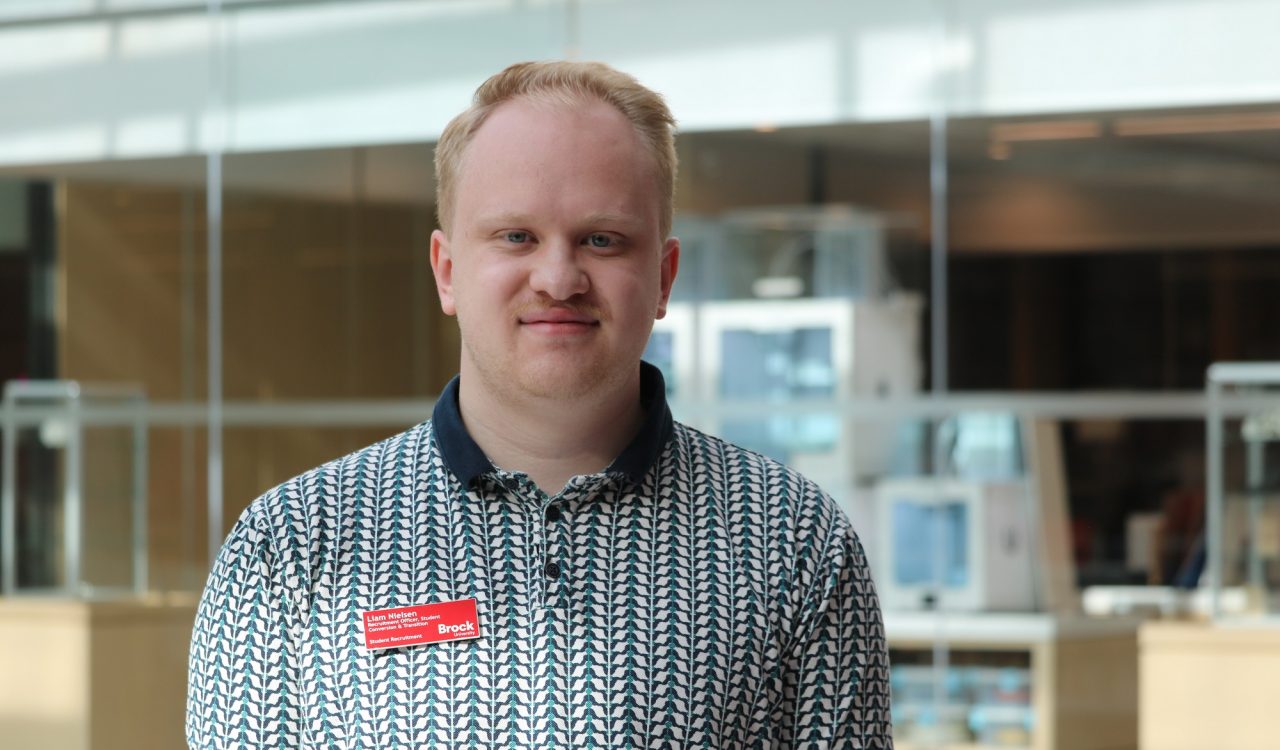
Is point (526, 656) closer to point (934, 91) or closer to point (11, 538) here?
point (934, 91)

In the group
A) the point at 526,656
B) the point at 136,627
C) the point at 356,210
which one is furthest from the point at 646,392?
the point at 136,627

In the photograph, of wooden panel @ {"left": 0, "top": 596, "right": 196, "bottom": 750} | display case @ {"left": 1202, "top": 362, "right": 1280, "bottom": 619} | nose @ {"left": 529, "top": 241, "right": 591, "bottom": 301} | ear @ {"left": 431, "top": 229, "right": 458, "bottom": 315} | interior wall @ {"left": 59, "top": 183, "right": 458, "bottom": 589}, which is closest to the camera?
nose @ {"left": 529, "top": 241, "right": 591, "bottom": 301}

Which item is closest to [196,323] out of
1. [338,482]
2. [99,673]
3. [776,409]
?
[99,673]

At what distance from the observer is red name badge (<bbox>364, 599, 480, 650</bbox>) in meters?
1.44

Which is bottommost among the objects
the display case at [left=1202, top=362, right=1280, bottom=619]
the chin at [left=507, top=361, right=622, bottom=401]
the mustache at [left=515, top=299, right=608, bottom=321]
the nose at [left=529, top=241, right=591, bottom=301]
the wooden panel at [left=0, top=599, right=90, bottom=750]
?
the wooden panel at [left=0, top=599, right=90, bottom=750]

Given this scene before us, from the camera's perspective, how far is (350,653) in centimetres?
145

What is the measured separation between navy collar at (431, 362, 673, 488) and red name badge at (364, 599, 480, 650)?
0.11 meters

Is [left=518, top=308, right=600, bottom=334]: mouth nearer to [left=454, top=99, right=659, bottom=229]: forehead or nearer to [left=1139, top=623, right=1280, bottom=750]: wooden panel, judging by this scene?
[left=454, top=99, right=659, bottom=229]: forehead

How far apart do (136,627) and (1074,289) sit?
349 cm

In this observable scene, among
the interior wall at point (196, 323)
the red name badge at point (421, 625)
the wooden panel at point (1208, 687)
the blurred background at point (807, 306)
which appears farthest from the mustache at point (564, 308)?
the interior wall at point (196, 323)

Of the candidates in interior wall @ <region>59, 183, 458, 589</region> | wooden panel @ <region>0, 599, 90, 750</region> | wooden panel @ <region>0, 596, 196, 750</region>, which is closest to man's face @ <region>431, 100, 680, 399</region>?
interior wall @ <region>59, 183, 458, 589</region>

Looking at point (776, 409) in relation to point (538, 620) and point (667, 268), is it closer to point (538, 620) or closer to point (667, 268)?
point (667, 268)

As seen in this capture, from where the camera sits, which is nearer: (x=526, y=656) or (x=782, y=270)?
(x=526, y=656)

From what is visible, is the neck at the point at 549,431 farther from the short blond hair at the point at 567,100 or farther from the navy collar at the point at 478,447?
the short blond hair at the point at 567,100
